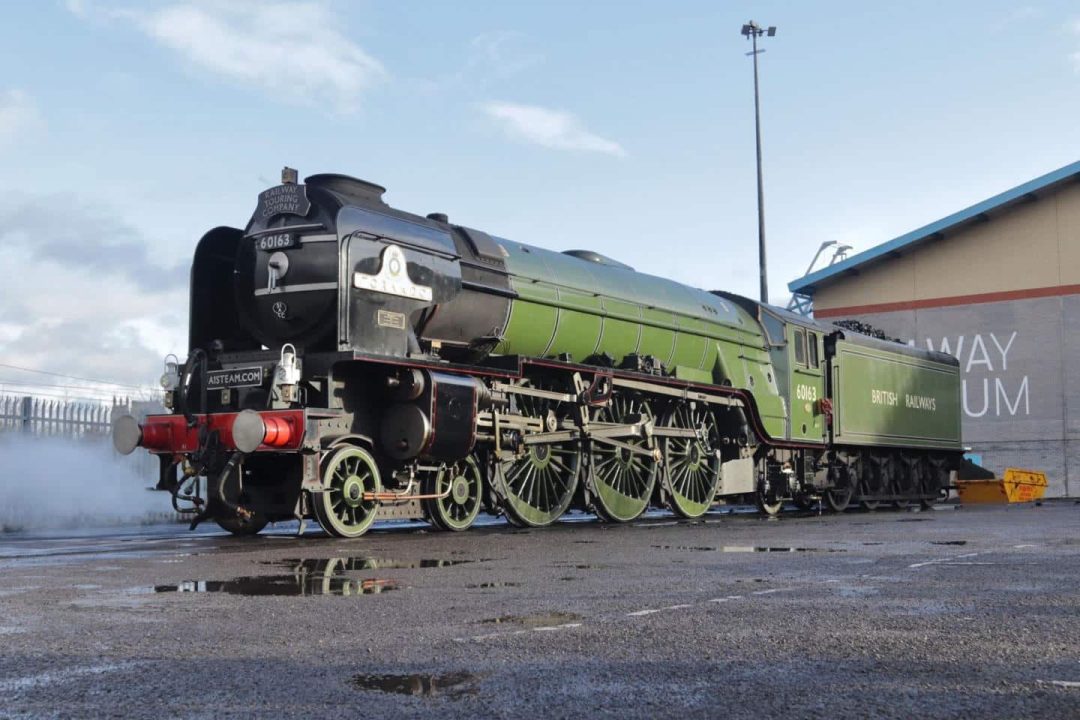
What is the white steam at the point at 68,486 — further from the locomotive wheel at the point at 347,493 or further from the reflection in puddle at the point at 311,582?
the reflection in puddle at the point at 311,582

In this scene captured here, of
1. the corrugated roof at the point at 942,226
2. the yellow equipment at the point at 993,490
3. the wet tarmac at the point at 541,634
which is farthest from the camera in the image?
the corrugated roof at the point at 942,226

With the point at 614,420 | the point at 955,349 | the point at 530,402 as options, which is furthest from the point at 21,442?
the point at 955,349

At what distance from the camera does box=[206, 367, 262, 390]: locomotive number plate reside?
11.1 metres

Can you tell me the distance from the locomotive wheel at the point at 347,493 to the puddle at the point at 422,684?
684 cm

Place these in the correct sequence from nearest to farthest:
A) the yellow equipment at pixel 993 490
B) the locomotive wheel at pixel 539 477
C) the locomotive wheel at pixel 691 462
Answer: the locomotive wheel at pixel 539 477
the locomotive wheel at pixel 691 462
the yellow equipment at pixel 993 490

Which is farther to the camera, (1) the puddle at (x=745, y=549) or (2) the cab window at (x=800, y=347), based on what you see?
(2) the cab window at (x=800, y=347)

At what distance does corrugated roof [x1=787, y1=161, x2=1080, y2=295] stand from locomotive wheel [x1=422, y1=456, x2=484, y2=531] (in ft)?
81.2

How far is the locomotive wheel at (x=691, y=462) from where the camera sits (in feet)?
51.9

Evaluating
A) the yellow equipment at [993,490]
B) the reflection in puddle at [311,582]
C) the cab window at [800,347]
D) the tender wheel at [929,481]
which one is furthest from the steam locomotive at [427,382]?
the yellow equipment at [993,490]

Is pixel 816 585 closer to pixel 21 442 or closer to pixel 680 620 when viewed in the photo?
pixel 680 620

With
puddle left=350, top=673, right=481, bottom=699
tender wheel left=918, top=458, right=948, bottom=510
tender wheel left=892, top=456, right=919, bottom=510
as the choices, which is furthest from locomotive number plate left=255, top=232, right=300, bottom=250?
tender wheel left=918, top=458, right=948, bottom=510

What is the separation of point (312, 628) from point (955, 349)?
31698 millimetres

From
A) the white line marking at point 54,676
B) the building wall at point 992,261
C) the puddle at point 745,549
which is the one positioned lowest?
the white line marking at point 54,676

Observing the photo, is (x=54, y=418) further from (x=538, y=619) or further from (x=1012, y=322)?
(x=1012, y=322)
